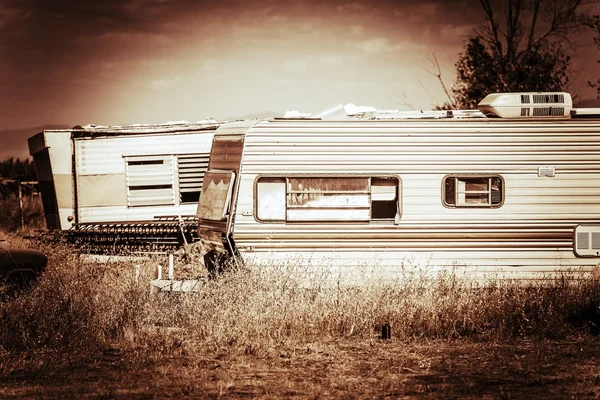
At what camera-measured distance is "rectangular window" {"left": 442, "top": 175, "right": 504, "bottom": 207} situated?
1243 centimetres

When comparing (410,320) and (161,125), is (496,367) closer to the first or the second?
(410,320)

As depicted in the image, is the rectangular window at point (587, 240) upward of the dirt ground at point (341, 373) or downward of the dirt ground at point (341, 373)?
upward

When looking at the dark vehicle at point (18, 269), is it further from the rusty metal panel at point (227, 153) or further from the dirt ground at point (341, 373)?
the rusty metal panel at point (227, 153)

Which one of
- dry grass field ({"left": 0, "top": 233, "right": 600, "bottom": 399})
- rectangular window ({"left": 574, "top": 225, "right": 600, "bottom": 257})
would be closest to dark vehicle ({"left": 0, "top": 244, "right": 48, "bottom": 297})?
dry grass field ({"left": 0, "top": 233, "right": 600, "bottom": 399})

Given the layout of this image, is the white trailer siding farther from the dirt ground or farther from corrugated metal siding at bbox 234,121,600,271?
the dirt ground

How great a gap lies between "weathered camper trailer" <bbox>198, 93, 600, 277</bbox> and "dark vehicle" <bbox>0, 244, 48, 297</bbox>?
252 centimetres

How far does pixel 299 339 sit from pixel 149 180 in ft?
28.6

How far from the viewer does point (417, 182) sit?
1234 centimetres

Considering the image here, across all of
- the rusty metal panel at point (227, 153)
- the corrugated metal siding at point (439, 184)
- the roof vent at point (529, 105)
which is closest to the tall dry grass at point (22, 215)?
the rusty metal panel at point (227, 153)

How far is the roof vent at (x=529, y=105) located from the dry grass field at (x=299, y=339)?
2.48 meters

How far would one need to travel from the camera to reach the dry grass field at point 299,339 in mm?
7871

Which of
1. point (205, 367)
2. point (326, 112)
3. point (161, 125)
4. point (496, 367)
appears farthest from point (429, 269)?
point (161, 125)

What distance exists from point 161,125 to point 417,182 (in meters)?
7.02

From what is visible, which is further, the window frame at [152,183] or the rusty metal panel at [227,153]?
the window frame at [152,183]
